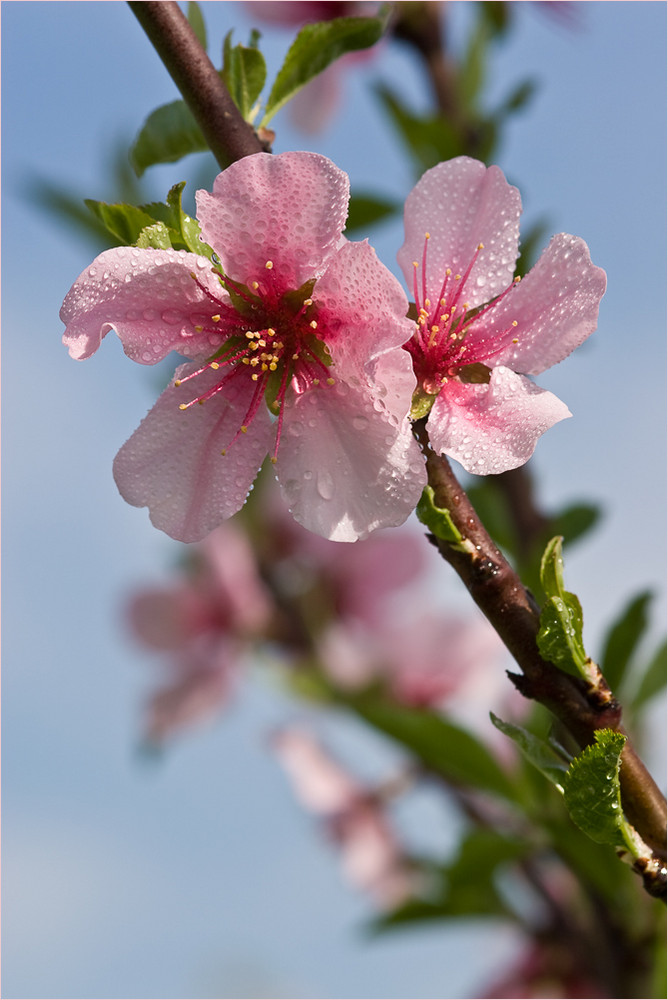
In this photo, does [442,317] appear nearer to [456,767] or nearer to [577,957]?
[456,767]

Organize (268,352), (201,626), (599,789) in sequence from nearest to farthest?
(599,789)
(268,352)
(201,626)

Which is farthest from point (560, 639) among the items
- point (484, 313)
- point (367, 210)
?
point (367, 210)

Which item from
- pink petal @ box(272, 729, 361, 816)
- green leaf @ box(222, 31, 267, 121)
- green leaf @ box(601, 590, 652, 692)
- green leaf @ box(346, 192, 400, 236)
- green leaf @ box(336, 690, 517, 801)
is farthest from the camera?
A: pink petal @ box(272, 729, 361, 816)

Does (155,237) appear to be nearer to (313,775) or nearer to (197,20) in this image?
(197,20)

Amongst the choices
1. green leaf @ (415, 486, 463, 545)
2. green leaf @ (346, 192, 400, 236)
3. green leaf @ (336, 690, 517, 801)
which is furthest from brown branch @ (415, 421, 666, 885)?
green leaf @ (346, 192, 400, 236)

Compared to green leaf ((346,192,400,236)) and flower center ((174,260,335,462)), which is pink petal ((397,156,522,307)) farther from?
green leaf ((346,192,400,236))

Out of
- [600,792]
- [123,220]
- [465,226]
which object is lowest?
[600,792]
